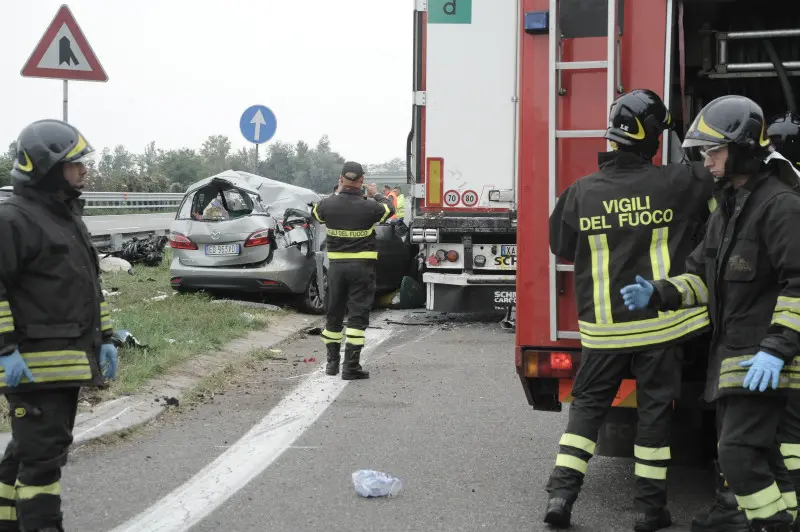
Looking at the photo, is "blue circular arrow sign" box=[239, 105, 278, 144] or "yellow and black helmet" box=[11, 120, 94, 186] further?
"blue circular arrow sign" box=[239, 105, 278, 144]

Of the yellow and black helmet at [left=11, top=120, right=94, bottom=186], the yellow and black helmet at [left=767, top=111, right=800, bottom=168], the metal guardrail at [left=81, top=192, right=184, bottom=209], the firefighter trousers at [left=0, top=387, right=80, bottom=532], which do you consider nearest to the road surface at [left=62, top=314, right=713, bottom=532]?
the firefighter trousers at [left=0, top=387, right=80, bottom=532]

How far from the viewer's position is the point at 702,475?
5.58 meters

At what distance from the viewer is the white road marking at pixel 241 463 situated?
4820mm

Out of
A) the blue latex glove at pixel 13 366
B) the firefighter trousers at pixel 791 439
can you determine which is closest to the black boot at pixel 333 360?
the blue latex glove at pixel 13 366

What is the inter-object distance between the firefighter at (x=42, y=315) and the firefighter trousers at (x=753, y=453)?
8.06 feet

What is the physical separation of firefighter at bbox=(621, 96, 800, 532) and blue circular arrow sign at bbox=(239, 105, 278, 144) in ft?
38.7

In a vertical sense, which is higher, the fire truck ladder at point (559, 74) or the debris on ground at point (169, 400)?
the fire truck ladder at point (559, 74)

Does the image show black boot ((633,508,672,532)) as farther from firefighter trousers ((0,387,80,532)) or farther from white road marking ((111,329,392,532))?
firefighter trousers ((0,387,80,532))

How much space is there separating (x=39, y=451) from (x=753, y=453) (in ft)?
8.70

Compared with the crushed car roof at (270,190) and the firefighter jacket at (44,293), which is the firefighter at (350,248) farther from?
the firefighter jacket at (44,293)

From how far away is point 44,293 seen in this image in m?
4.17

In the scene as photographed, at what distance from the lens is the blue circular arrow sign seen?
1544cm

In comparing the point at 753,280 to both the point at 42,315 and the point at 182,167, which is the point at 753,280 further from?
the point at 182,167

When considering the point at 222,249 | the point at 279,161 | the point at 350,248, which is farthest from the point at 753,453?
the point at 279,161
